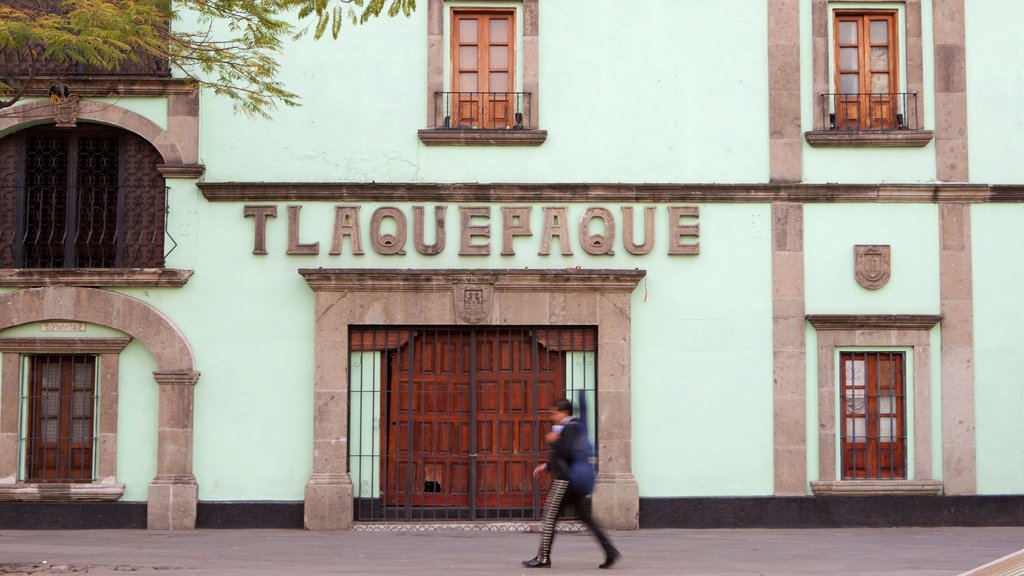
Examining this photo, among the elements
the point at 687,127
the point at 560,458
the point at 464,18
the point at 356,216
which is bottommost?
the point at 560,458

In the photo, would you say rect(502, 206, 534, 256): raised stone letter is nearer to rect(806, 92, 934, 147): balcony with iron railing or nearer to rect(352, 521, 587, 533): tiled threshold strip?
rect(352, 521, 587, 533): tiled threshold strip

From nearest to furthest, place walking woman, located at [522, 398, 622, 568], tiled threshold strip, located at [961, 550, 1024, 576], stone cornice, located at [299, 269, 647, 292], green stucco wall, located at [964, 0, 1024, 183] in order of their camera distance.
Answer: tiled threshold strip, located at [961, 550, 1024, 576], walking woman, located at [522, 398, 622, 568], stone cornice, located at [299, 269, 647, 292], green stucco wall, located at [964, 0, 1024, 183]

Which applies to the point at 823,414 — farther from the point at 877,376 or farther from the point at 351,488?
the point at 351,488

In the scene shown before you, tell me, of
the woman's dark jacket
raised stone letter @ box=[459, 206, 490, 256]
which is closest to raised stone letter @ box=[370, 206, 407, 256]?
raised stone letter @ box=[459, 206, 490, 256]

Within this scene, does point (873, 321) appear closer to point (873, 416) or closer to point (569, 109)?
point (873, 416)

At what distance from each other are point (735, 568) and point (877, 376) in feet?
16.2

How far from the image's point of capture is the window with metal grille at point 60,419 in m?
15.7

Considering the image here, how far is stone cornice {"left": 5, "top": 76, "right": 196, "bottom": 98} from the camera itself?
51.7ft

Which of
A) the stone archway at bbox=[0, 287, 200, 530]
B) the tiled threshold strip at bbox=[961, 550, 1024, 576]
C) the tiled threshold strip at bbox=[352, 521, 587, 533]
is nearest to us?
the tiled threshold strip at bbox=[961, 550, 1024, 576]

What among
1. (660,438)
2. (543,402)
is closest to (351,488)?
(543,402)

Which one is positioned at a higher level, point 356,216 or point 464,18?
point 464,18

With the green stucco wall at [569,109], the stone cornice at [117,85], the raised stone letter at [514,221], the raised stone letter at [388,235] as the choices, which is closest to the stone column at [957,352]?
the green stucco wall at [569,109]

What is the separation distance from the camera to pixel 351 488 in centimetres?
1553

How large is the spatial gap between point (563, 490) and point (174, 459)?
599 centimetres
